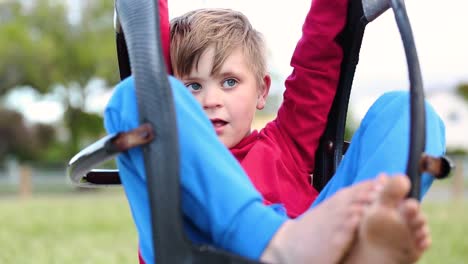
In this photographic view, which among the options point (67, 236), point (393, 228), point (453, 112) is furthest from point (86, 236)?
point (453, 112)

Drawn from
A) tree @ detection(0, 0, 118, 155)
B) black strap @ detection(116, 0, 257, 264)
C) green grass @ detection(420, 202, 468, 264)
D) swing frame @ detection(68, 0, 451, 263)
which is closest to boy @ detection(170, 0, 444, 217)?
swing frame @ detection(68, 0, 451, 263)

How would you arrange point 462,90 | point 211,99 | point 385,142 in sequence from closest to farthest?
point 385,142
point 211,99
point 462,90

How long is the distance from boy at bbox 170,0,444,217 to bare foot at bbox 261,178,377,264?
25 centimetres

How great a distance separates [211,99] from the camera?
1474 millimetres

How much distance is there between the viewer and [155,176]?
1.06 m

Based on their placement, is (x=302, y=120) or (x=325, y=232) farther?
(x=302, y=120)

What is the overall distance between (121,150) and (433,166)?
494 millimetres

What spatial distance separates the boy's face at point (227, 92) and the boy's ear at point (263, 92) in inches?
3.9

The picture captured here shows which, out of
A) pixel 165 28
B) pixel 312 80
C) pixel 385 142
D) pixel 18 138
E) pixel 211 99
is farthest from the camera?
pixel 18 138

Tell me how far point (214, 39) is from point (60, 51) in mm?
20628

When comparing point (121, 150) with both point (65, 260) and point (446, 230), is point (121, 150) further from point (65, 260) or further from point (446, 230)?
point (446, 230)

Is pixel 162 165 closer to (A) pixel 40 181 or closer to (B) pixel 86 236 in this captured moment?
(B) pixel 86 236

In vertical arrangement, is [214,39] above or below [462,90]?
above

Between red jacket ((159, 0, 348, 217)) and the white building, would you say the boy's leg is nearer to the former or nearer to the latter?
red jacket ((159, 0, 348, 217))
